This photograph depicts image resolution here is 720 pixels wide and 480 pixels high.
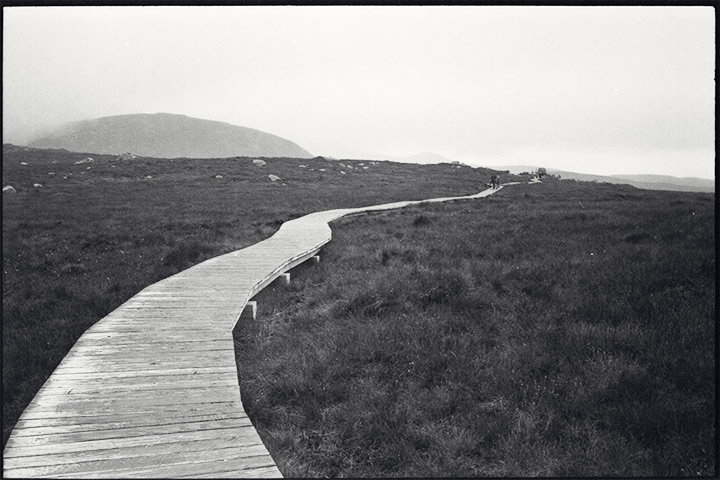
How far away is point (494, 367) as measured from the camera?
5.11 metres

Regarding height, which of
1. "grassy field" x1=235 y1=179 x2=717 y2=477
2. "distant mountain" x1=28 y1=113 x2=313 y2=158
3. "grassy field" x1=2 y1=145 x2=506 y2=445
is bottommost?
"grassy field" x1=235 y1=179 x2=717 y2=477

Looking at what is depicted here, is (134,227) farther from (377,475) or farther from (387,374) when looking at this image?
(377,475)

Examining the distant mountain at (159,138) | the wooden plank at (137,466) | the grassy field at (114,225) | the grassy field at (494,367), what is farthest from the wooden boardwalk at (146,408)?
the distant mountain at (159,138)

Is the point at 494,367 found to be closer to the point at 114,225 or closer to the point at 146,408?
the point at 146,408

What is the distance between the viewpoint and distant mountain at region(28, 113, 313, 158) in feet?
512

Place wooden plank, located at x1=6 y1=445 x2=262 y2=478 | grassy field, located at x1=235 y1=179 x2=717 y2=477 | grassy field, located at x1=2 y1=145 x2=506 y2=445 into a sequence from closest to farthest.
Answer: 1. wooden plank, located at x1=6 y1=445 x2=262 y2=478
2. grassy field, located at x1=235 y1=179 x2=717 y2=477
3. grassy field, located at x1=2 y1=145 x2=506 y2=445

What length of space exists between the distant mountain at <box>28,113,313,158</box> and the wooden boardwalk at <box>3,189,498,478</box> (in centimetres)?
16411

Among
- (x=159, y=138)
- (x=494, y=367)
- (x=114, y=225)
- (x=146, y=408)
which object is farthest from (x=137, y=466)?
(x=159, y=138)

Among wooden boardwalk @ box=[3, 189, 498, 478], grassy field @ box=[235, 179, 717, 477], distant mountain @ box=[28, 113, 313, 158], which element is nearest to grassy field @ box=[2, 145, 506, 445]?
wooden boardwalk @ box=[3, 189, 498, 478]

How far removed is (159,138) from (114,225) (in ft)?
560

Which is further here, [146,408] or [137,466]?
[146,408]

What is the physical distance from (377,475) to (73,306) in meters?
6.40

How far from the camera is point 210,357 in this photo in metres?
4.83

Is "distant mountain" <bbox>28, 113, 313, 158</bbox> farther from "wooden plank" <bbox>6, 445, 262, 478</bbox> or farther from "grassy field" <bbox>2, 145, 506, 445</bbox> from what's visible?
"wooden plank" <bbox>6, 445, 262, 478</bbox>
